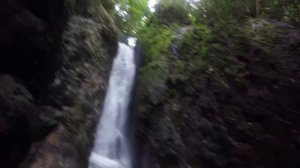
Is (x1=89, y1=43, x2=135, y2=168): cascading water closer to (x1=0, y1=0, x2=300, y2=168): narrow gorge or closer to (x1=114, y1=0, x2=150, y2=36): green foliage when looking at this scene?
(x1=0, y1=0, x2=300, y2=168): narrow gorge

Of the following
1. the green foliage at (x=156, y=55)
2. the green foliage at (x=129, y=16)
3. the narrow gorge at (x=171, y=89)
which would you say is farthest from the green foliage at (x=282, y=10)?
the green foliage at (x=129, y=16)

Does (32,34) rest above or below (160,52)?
above

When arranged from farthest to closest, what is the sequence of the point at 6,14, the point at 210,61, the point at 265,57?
the point at 210,61 → the point at 265,57 → the point at 6,14

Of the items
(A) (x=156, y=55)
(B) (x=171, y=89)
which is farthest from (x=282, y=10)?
(A) (x=156, y=55)

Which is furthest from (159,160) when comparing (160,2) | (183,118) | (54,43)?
(160,2)

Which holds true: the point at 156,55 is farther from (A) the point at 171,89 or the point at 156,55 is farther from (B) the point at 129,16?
(B) the point at 129,16

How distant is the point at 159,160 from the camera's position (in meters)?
7.52

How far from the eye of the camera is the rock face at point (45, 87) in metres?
5.71

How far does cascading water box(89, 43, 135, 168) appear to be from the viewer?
878 centimetres

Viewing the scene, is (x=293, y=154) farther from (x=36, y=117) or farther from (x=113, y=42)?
(x=113, y=42)

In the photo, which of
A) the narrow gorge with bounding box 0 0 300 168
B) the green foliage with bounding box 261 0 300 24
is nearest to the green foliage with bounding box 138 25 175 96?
the narrow gorge with bounding box 0 0 300 168

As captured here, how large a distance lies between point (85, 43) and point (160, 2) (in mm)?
4909

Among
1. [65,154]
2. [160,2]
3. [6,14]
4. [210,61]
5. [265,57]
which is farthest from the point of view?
[160,2]

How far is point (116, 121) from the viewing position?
9930 millimetres
